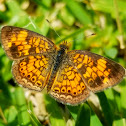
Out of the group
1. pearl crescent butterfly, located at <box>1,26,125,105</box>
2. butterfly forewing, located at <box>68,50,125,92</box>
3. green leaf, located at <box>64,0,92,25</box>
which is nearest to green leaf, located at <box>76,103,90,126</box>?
pearl crescent butterfly, located at <box>1,26,125,105</box>

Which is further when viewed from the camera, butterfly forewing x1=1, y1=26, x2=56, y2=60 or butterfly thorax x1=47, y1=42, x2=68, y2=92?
butterfly forewing x1=1, y1=26, x2=56, y2=60

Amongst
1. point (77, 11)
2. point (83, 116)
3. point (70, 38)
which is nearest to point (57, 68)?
point (83, 116)

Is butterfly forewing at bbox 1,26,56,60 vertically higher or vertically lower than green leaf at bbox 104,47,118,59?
higher

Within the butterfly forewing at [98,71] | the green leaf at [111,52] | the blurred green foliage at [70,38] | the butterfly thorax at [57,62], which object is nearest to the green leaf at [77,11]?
the blurred green foliage at [70,38]

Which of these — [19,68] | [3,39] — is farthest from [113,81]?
[3,39]

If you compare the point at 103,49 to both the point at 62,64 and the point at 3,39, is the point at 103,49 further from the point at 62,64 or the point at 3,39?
the point at 3,39

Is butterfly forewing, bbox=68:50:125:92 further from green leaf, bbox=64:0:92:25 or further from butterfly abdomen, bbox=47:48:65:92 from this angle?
green leaf, bbox=64:0:92:25

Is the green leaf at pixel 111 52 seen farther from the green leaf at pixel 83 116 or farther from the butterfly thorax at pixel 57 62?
the green leaf at pixel 83 116
